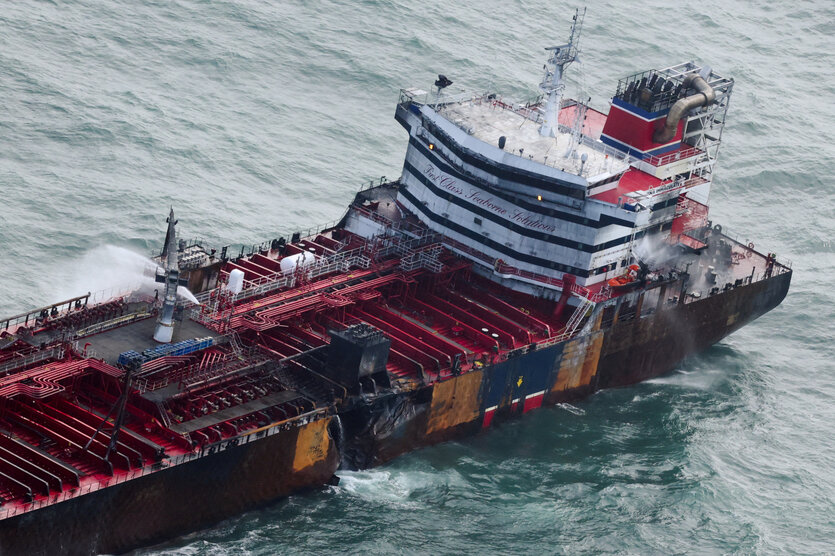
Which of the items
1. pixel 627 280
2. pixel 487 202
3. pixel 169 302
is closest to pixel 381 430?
pixel 169 302

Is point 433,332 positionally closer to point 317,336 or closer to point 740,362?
point 317,336

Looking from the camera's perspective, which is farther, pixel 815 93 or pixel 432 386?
pixel 815 93

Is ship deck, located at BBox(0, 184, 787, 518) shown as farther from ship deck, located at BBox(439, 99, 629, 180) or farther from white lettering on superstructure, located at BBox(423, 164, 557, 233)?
ship deck, located at BBox(439, 99, 629, 180)

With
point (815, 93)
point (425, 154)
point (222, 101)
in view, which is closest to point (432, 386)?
point (425, 154)

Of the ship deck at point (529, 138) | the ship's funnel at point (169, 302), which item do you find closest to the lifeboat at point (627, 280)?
the ship deck at point (529, 138)

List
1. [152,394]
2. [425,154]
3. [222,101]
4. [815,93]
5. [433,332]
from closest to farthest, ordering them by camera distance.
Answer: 1. [152,394]
2. [433,332]
3. [425,154]
4. [222,101]
5. [815,93]

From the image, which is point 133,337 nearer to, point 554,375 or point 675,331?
point 554,375

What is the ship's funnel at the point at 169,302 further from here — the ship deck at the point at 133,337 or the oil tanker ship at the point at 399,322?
the ship deck at the point at 133,337

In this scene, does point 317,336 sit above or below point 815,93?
below
